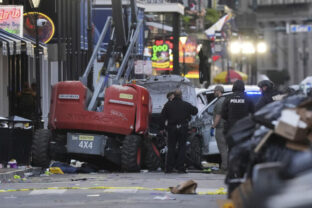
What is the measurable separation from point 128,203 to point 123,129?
6.69 meters

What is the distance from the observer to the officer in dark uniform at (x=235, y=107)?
1877cm

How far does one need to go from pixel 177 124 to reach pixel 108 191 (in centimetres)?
512

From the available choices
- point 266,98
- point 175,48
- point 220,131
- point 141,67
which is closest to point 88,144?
point 220,131

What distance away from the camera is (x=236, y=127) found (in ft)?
31.7

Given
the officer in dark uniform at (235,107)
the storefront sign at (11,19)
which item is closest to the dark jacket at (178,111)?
the officer in dark uniform at (235,107)

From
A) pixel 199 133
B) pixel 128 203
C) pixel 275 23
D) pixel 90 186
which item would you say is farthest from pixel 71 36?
pixel 275 23

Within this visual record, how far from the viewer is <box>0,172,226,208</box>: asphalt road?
43.9 feet

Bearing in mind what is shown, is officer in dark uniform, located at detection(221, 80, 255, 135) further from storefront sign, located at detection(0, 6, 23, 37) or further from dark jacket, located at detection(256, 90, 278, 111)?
storefront sign, located at detection(0, 6, 23, 37)

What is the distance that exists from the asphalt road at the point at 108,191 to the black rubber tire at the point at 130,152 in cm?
55

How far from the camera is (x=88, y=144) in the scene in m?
19.9

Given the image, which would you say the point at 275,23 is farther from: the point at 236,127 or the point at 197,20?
the point at 236,127

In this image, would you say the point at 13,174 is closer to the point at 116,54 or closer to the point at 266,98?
the point at 266,98

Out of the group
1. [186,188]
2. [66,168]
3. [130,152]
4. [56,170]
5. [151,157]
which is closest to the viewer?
[186,188]

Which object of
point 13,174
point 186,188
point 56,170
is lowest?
point 56,170
